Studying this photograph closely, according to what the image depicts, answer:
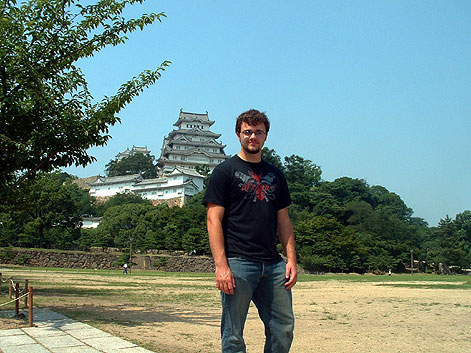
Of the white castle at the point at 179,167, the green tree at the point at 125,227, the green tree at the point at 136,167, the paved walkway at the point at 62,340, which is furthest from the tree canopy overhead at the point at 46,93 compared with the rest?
the green tree at the point at 136,167

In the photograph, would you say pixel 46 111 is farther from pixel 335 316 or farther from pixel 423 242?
pixel 423 242

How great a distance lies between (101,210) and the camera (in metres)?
58.4

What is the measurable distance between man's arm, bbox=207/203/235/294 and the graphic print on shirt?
0.20 meters

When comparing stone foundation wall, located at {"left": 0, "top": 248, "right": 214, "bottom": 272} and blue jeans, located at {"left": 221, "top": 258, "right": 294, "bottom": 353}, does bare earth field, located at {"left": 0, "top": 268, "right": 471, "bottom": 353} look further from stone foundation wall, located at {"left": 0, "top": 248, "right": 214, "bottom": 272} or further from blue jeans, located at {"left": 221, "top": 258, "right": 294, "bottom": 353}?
stone foundation wall, located at {"left": 0, "top": 248, "right": 214, "bottom": 272}

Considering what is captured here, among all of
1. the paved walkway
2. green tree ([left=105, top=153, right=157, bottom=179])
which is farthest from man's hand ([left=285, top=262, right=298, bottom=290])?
A: green tree ([left=105, top=153, right=157, bottom=179])

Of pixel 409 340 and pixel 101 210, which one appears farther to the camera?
pixel 101 210

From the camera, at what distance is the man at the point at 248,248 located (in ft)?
9.93

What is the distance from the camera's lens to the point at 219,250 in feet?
9.88

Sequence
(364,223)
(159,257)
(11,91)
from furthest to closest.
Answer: (364,223) → (159,257) → (11,91)

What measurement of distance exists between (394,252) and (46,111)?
44.0m

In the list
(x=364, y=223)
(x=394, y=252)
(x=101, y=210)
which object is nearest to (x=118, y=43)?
(x=394, y=252)

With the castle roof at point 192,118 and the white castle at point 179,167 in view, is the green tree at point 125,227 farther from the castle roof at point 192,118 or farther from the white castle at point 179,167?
the castle roof at point 192,118

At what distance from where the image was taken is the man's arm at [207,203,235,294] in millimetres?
2969

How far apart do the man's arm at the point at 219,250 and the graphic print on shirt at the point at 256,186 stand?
0.20 metres
